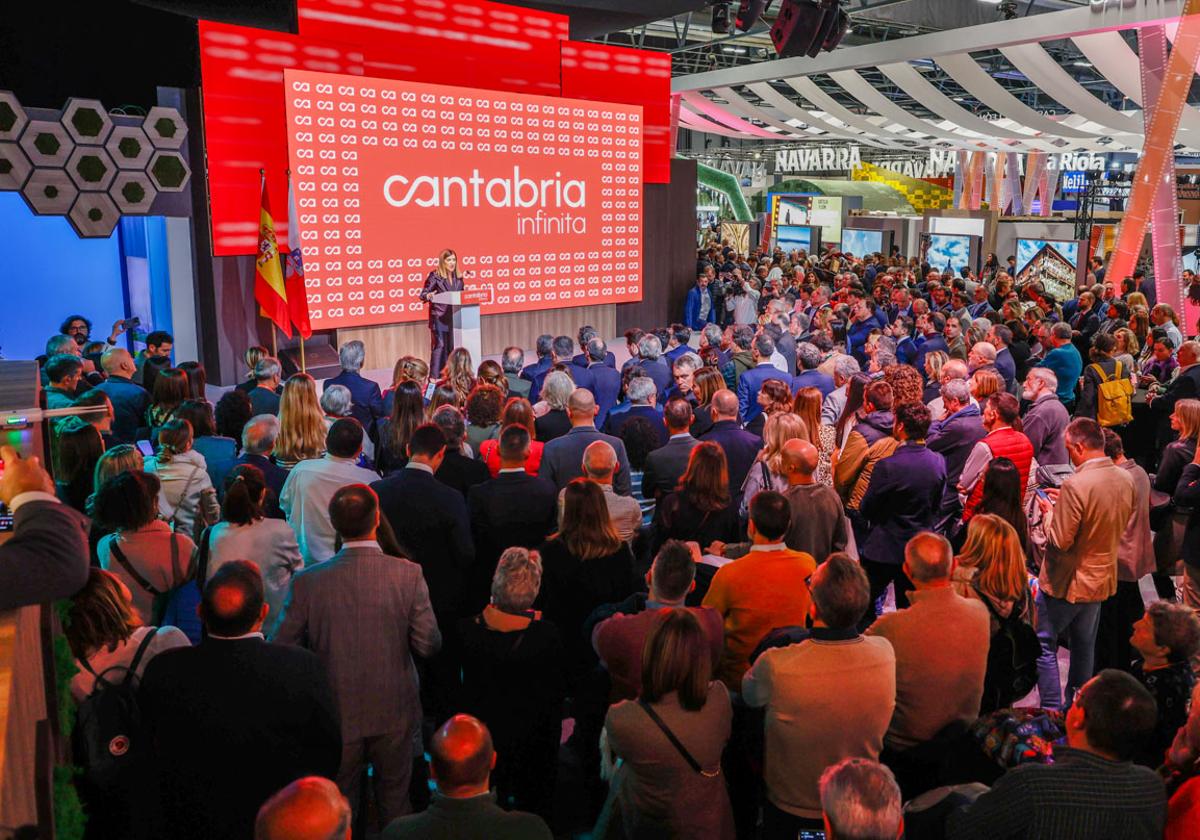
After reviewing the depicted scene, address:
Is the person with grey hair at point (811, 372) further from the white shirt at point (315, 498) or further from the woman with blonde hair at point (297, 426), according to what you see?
the white shirt at point (315, 498)

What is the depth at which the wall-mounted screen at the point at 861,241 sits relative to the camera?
21672 mm

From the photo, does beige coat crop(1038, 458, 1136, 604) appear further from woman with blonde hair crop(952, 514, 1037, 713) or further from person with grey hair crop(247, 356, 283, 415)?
person with grey hair crop(247, 356, 283, 415)

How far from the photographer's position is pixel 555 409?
17.5 feet

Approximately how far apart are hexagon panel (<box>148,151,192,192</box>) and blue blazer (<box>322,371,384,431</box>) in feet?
16.3

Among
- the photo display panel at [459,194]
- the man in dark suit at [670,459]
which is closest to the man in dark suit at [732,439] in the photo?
the man in dark suit at [670,459]

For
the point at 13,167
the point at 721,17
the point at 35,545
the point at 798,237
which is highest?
the point at 721,17

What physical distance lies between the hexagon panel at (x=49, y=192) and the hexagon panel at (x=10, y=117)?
15.4 inches

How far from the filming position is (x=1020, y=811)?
2.11m

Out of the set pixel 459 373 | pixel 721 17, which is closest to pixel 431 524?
pixel 459 373

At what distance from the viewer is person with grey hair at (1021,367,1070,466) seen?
5.34 metres

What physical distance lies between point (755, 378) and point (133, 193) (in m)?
6.88

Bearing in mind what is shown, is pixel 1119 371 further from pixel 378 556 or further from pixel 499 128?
pixel 499 128

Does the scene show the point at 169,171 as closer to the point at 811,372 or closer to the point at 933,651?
the point at 811,372

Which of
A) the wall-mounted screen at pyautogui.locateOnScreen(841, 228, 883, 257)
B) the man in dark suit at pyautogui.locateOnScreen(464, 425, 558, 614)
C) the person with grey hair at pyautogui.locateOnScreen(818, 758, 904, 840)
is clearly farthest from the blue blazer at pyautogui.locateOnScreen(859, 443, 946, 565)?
the wall-mounted screen at pyautogui.locateOnScreen(841, 228, 883, 257)
